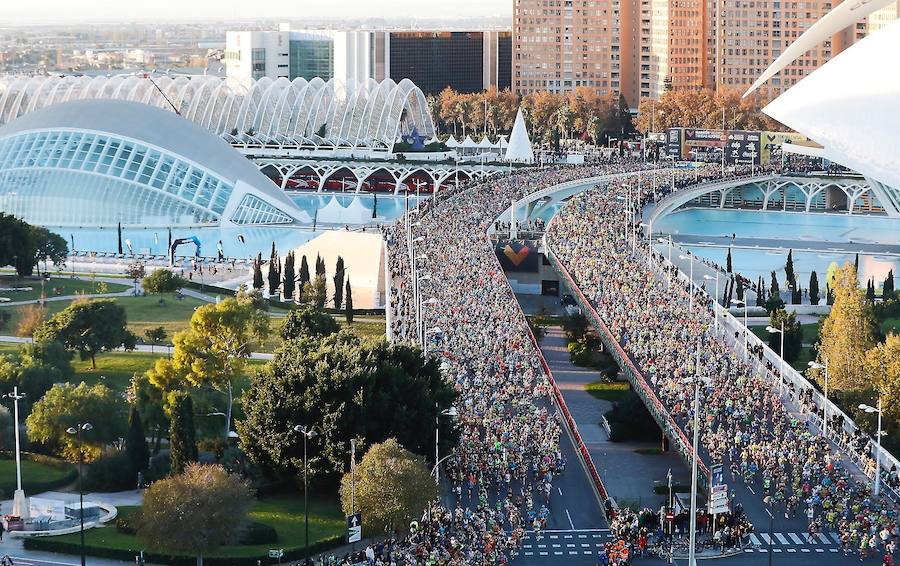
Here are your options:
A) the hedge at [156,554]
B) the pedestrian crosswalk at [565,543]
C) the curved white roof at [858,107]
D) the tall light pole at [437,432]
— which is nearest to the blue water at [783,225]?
the tall light pole at [437,432]

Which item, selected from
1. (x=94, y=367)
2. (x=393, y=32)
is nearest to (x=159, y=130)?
(x=94, y=367)

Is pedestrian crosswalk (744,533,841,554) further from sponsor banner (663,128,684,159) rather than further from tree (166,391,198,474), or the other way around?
sponsor banner (663,128,684,159)

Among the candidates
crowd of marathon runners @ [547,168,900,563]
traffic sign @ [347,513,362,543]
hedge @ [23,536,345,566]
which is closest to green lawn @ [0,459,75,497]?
hedge @ [23,536,345,566]

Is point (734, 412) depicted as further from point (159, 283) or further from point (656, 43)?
point (656, 43)

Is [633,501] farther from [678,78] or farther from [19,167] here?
[678,78]

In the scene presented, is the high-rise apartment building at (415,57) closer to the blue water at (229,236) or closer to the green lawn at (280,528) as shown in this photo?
the blue water at (229,236)
